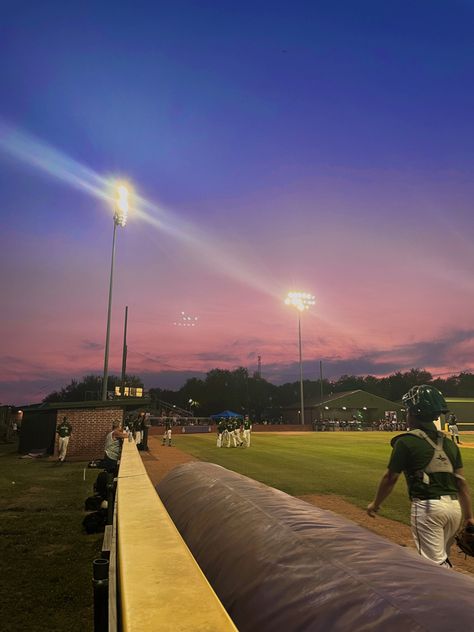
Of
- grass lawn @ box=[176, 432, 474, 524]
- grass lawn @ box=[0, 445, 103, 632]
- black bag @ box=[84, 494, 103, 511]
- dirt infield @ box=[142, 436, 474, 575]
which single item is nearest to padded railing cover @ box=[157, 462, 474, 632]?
grass lawn @ box=[0, 445, 103, 632]

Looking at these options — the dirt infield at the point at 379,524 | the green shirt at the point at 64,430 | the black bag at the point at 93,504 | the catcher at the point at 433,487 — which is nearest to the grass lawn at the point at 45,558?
the black bag at the point at 93,504

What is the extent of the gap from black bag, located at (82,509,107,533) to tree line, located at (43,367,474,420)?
8266 centimetres

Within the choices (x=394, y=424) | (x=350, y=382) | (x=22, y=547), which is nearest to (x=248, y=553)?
(x=22, y=547)

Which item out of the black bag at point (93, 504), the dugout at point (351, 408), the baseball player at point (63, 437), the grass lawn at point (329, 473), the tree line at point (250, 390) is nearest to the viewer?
the black bag at point (93, 504)

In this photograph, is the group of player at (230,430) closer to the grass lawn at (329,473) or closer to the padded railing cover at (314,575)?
the grass lawn at (329,473)

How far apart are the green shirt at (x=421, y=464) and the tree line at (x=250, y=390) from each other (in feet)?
283

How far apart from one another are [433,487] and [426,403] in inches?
26.7

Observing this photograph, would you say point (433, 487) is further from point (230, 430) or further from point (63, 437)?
point (230, 430)

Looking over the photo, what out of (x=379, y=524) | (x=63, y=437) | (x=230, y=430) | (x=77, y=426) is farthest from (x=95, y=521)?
(x=230, y=430)

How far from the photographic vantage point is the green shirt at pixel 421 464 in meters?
3.61

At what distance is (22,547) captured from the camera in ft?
23.0

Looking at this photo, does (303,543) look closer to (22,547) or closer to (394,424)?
(22,547)

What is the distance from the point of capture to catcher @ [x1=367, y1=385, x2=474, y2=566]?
358 cm

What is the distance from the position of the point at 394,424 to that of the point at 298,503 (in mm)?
66200
